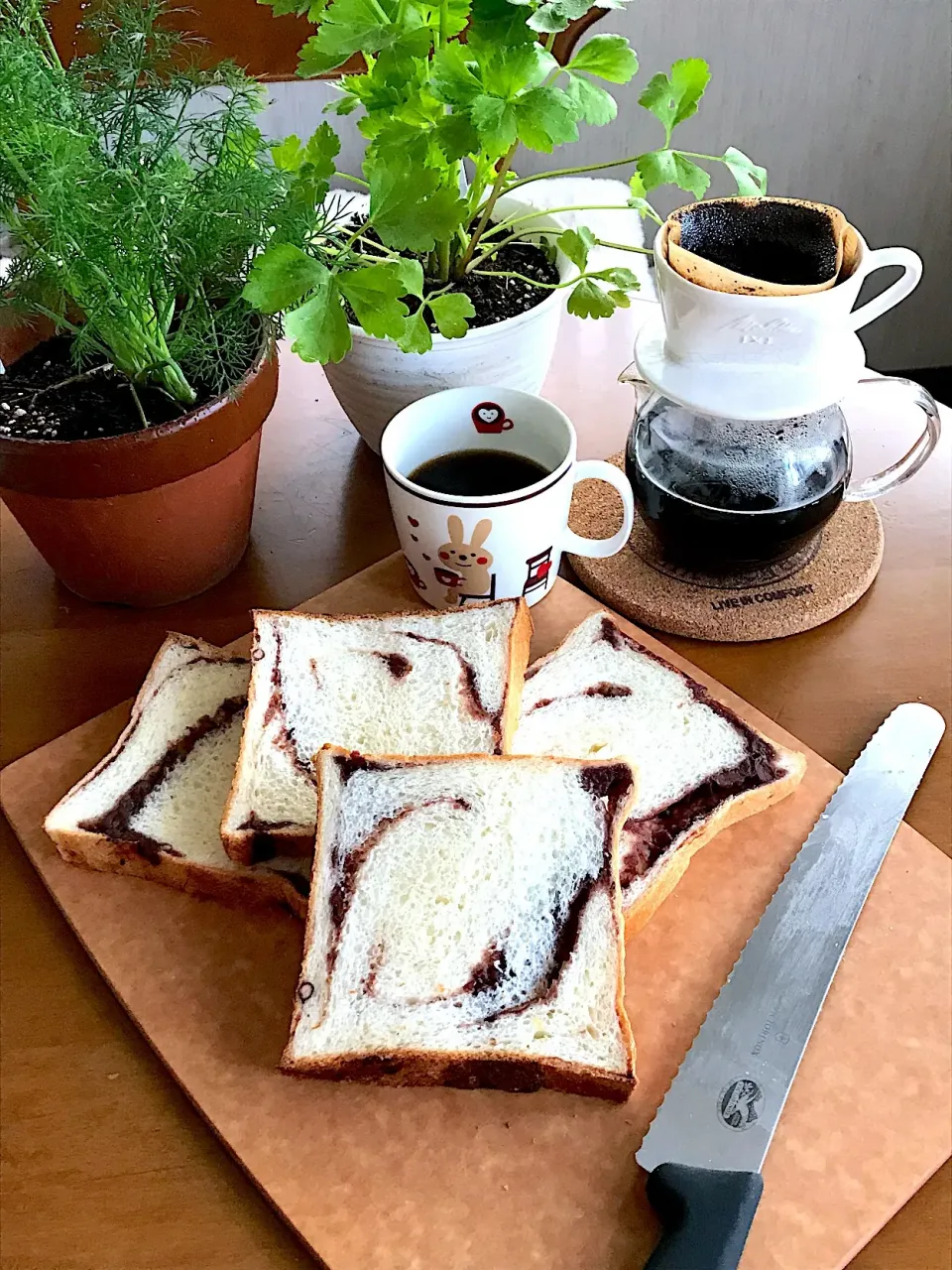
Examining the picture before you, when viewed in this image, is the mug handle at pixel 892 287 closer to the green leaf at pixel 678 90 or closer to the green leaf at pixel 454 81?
the green leaf at pixel 678 90

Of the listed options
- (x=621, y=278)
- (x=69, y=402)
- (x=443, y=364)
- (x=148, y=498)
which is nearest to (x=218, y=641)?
(x=148, y=498)

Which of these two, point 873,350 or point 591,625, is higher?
point 591,625

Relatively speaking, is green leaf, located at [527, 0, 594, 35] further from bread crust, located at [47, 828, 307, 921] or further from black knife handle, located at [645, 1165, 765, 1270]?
black knife handle, located at [645, 1165, 765, 1270]

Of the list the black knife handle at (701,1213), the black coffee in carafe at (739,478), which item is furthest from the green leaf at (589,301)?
the black knife handle at (701,1213)

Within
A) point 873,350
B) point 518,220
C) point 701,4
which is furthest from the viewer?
point 873,350

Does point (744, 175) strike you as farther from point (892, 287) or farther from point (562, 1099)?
point (562, 1099)

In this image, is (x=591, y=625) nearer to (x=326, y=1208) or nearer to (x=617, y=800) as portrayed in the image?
(x=617, y=800)

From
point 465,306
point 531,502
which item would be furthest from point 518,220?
point 531,502

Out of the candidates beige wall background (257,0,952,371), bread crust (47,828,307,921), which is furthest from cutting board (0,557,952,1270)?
beige wall background (257,0,952,371)

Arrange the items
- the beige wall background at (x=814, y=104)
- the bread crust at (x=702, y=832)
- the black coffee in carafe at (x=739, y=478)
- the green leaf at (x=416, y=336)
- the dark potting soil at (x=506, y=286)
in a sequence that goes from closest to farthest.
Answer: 1. the bread crust at (x=702, y=832)
2. the green leaf at (x=416, y=336)
3. the black coffee in carafe at (x=739, y=478)
4. the dark potting soil at (x=506, y=286)
5. the beige wall background at (x=814, y=104)
